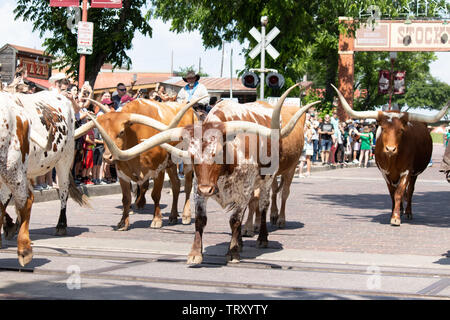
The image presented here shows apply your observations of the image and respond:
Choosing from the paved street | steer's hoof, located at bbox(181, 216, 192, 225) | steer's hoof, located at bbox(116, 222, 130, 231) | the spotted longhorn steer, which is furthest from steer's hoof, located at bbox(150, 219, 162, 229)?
the spotted longhorn steer

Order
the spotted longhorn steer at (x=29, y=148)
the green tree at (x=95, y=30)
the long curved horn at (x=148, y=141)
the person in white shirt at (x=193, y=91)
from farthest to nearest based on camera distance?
the green tree at (x=95, y=30) → the person in white shirt at (x=193, y=91) → the long curved horn at (x=148, y=141) → the spotted longhorn steer at (x=29, y=148)

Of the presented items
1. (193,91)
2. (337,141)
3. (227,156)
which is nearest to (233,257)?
(227,156)

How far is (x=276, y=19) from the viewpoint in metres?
29.9

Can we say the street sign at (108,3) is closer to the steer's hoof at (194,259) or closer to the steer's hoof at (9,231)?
the steer's hoof at (9,231)

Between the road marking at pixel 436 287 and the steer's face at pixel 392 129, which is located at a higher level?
the steer's face at pixel 392 129

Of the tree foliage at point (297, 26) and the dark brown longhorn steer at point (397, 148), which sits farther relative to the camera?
the tree foliage at point (297, 26)

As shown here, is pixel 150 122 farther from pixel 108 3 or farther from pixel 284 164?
pixel 108 3

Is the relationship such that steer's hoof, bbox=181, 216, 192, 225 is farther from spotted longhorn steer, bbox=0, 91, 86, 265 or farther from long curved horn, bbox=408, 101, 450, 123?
long curved horn, bbox=408, 101, 450, 123

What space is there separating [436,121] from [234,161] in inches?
197

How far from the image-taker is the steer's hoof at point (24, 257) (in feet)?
26.5

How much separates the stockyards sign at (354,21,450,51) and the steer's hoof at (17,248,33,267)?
39.5m

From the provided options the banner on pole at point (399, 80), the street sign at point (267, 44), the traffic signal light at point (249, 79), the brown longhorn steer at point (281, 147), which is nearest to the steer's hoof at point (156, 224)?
the brown longhorn steer at point (281, 147)

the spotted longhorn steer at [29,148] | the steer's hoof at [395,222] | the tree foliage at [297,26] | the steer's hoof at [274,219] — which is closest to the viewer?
the spotted longhorn steer at [29,148]

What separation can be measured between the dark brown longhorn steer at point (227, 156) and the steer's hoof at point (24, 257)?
1.72 metres
